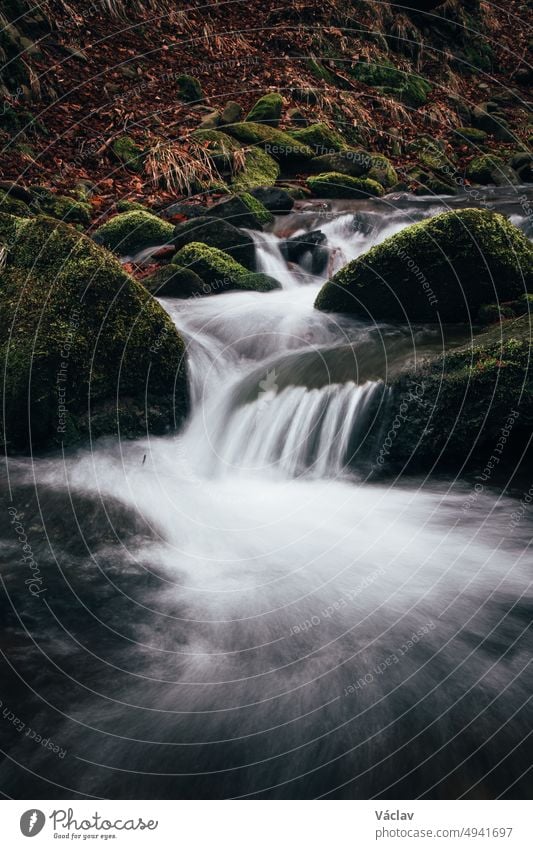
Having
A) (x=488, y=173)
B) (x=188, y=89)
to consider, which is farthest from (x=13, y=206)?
(x=488, y=173)

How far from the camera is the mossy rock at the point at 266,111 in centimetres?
1460

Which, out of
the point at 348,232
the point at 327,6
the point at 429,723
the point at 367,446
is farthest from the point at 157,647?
the point at 327,6

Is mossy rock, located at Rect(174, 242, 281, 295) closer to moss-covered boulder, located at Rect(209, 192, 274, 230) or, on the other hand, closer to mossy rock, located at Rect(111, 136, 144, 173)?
moss-covered boulder, located at Rect(209, 192, 274, 230)

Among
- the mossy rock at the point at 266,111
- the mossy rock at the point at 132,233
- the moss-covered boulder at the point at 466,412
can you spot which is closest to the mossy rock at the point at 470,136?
the mossy rock at the point at 266,111

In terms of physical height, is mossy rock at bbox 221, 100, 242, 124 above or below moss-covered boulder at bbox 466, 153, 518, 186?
below

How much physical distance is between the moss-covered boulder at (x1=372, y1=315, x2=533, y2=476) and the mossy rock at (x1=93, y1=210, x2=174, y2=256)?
5.65 m

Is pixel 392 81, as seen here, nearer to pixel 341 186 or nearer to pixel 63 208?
pixel 341 186

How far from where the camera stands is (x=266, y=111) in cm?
1461

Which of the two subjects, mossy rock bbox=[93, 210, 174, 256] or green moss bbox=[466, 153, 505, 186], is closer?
mossy rock bbox=[93, 210, 174, 256]

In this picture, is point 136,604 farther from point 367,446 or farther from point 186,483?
point 367,446

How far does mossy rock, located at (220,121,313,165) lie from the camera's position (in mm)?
13742

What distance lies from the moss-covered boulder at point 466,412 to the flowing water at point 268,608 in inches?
9.8

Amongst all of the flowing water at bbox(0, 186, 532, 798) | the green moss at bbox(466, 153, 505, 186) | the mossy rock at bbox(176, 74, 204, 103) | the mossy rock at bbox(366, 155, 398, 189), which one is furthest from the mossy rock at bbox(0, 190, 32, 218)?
the green moss at bbox(466, 153, 505, 186)

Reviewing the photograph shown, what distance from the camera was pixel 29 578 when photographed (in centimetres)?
449
